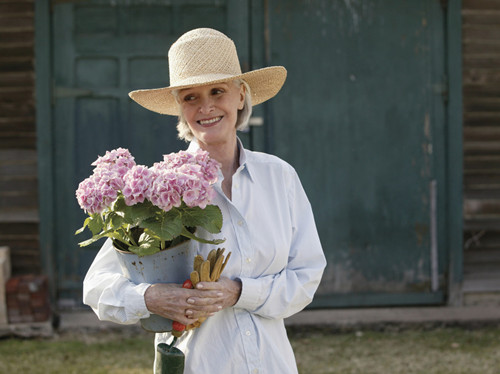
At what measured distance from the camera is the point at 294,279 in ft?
7.47

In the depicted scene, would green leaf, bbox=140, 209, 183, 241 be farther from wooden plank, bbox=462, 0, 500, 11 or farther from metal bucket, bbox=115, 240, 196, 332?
wooden plank, bbox=462, 0, 500, 11

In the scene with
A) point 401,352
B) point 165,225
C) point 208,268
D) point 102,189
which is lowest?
point 401,352

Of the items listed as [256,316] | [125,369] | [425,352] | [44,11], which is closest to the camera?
[256,316]

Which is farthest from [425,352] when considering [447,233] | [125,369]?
[125,369]

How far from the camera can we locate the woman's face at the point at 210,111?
231cm

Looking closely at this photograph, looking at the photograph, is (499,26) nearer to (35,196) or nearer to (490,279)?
(490,279)

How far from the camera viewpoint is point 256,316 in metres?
2.25

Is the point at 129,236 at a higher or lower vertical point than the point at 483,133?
lower

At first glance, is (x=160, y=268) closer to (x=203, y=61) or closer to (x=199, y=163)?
(x=199, y=163)

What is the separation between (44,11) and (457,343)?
388 cm

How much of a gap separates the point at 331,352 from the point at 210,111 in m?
3.03

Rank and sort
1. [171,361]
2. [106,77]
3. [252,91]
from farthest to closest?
[106,77] < [252,91] < [171,361]

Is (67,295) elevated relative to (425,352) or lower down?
elevated

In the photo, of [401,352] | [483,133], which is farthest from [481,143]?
[401,352]
